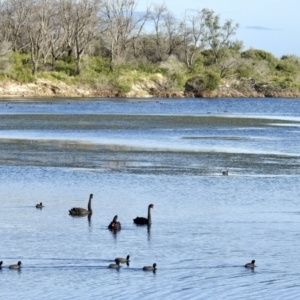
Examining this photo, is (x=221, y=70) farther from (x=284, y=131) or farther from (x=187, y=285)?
(x=187, y=285)

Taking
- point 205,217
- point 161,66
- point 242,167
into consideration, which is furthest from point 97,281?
point 161,66

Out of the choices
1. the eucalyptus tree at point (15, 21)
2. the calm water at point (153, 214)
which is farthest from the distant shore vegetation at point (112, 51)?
the calm water at point (153, 214)

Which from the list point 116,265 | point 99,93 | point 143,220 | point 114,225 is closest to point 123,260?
point 116,265

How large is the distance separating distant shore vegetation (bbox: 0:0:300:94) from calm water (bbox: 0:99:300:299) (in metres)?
58.2

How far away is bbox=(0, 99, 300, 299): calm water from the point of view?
19031 millimetres

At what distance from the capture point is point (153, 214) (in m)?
26.5

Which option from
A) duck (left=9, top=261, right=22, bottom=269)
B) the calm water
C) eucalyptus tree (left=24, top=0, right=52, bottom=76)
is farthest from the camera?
eucalyptus tree (left=24, top=0, right=52, bottom=76)

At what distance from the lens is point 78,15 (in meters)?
115

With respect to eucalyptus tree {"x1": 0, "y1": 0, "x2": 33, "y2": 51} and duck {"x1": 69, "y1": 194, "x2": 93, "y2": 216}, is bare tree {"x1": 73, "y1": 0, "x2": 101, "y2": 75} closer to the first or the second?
eucalyptus tree {"x1": 0, "y1": 0, "x2": 33, "y2": 51}

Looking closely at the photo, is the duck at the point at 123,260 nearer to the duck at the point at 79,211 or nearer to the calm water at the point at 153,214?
the calm water at the point at 153,214

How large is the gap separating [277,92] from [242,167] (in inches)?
3567

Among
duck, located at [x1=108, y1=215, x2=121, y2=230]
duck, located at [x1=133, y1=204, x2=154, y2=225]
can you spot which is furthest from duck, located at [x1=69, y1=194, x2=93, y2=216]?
duck, located at [x1=108, y1=215, x2=121, y2=230]

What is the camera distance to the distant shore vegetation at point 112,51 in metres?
112

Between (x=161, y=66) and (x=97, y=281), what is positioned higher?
(x=161, y=66)
